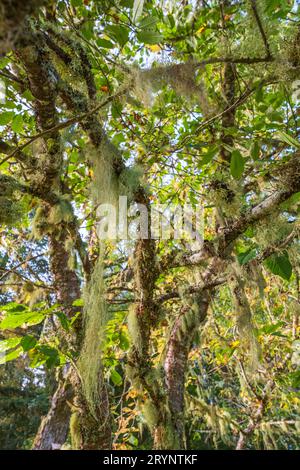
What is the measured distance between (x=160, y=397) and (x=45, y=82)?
1.61 m

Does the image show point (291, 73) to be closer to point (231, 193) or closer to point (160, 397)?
point (231, 193)

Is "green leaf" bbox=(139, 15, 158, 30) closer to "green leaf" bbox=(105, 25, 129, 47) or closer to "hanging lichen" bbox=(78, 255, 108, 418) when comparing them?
"green leaf" bbox=(105, 25, 129, 47)

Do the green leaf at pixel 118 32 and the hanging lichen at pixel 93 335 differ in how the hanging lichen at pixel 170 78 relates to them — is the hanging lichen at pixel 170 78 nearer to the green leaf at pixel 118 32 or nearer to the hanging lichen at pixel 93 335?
the green leaf at pixel 118 32

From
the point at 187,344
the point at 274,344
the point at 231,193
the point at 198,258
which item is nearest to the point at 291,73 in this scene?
the point at 231,193

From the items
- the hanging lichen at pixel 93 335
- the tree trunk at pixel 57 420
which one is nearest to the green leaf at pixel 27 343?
the hanging lichen at pixel 93 335

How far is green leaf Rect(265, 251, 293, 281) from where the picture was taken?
47.8 inches

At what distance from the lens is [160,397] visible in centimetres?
173

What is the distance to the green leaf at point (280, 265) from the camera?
1.21m

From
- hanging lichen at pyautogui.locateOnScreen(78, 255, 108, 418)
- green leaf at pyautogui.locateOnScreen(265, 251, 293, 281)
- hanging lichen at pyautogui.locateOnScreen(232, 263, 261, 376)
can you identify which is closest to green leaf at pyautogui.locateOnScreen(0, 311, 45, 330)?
hanging lichen at pyautogui.locateOnScreen(78, 255, 108, 418)

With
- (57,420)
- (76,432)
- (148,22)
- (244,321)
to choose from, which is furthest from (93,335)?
(57,420)

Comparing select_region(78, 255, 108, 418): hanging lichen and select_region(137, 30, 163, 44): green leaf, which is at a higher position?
select_region(137, 30, 163, 44): green leaf

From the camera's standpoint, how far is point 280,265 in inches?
48.8

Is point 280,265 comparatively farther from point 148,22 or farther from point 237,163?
point 148,22
